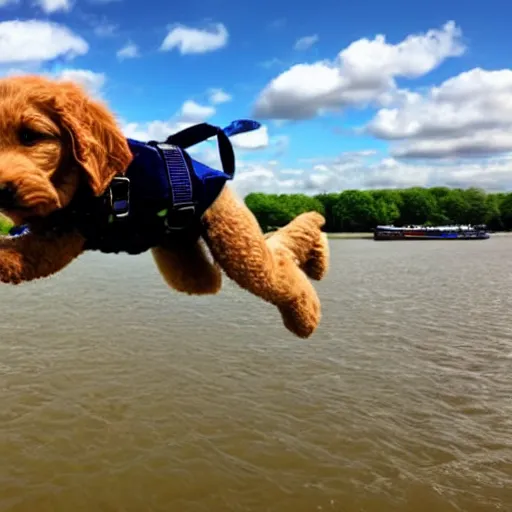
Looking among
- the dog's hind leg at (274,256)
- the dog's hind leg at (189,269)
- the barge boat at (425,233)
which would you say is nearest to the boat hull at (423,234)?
the barge boat at (425,233)

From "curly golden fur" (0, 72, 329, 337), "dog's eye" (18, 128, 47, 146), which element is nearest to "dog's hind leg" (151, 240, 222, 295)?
"curly golden fur" (0, 72, 329, 337)

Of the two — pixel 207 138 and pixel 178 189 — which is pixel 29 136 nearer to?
pixel 178 189

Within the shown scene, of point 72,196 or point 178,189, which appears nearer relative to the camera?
point 72,196

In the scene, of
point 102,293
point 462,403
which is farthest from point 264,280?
point 102,293

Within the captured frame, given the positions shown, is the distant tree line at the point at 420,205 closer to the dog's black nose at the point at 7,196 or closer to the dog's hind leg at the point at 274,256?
the dog's hind leg at the point at 274,256

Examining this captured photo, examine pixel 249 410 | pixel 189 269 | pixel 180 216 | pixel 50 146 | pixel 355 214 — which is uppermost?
pixel 355 214

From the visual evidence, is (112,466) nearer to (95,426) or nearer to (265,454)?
(95,426)

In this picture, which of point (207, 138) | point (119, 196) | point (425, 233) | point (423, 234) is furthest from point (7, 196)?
point (423, 234)
